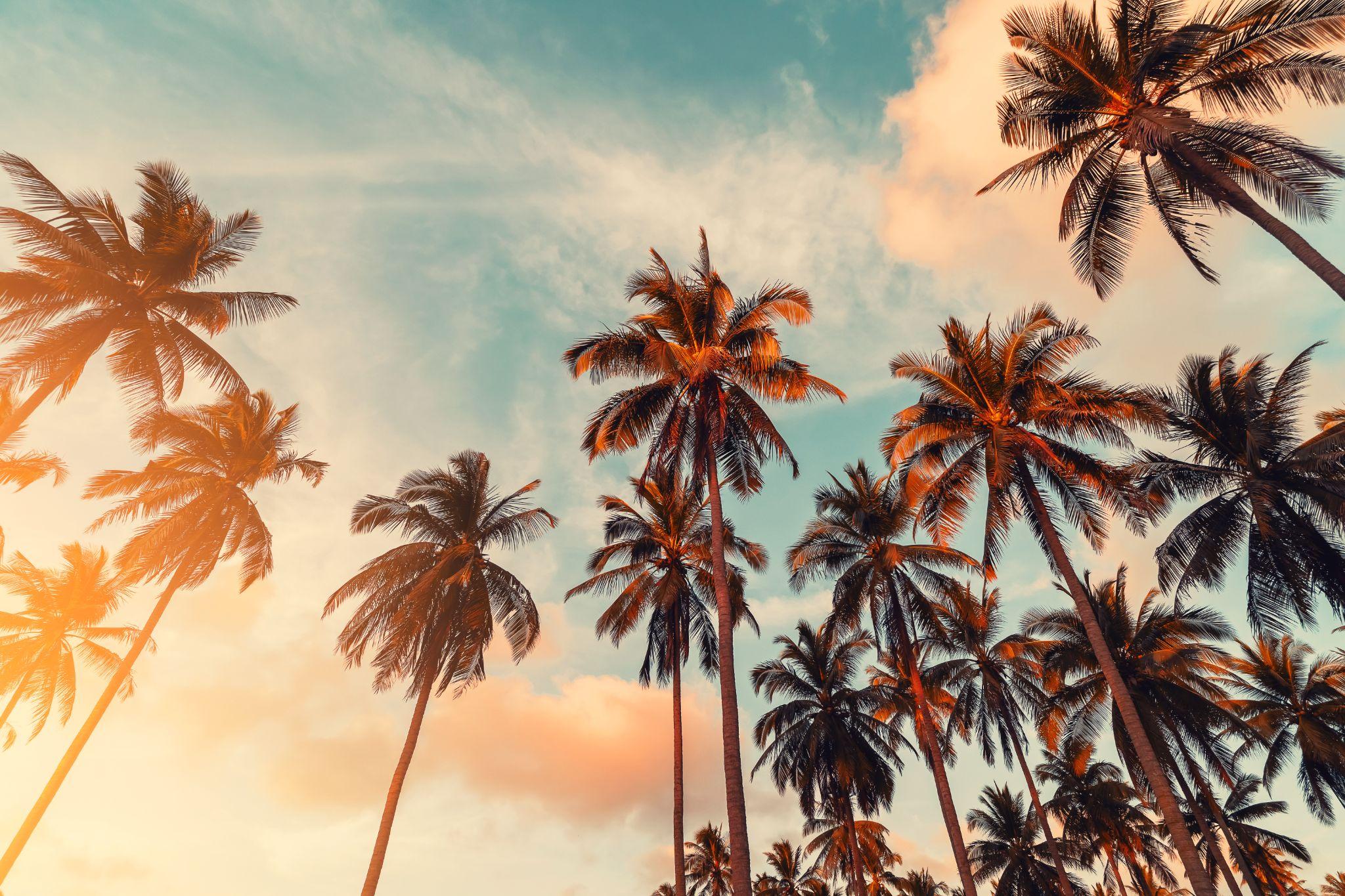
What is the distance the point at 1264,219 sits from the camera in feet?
Answer: 42.4

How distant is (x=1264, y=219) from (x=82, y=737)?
3124 cm

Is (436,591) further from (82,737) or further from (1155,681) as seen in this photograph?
(1155,681)

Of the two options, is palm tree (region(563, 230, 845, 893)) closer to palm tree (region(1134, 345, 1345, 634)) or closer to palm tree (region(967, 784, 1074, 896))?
palm tree (region(1134, 345, 1345, 634))

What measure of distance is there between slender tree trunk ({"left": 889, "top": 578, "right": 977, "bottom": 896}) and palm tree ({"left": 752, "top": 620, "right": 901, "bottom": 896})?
250cm

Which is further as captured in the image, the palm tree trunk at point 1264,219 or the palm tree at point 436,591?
the palm tree at point 436,591

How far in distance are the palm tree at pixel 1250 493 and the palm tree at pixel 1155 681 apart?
25.8 ft

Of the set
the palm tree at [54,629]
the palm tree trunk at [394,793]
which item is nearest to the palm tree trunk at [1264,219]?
the palm tree trunk at [394,793]

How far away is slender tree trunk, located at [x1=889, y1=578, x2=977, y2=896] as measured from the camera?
2092cm

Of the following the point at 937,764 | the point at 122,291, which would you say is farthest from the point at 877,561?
the point at 122,291

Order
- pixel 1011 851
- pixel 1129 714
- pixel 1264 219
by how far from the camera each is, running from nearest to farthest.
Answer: pixel 1264 219, pixel 1129 714, pixel 1011 851

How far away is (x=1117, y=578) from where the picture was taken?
95.7 ft

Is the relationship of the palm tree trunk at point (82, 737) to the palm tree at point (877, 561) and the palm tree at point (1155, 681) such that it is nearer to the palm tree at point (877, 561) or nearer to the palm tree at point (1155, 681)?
the palm tree at point (877, 561)

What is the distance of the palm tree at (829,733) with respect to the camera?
28.7m

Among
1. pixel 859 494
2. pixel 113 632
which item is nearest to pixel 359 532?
pixel 113 632
